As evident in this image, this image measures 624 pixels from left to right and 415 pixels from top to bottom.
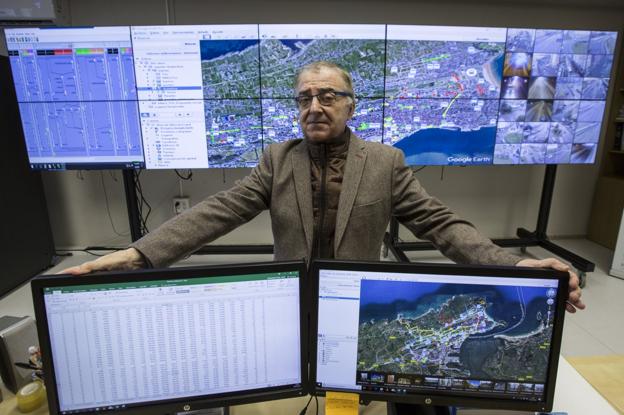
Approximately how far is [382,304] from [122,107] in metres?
2.52

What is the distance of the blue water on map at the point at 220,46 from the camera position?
2408 millimetres

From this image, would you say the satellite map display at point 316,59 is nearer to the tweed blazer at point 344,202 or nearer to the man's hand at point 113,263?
the tweed blazer at point 344,202

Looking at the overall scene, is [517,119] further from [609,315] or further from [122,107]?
[122,107]

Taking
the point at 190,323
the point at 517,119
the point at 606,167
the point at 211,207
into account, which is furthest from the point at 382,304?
the point at 606,167

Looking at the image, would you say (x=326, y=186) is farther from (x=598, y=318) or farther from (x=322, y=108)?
(x=598, y=318)

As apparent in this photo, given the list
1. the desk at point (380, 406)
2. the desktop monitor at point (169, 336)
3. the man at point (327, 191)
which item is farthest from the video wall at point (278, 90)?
the desktop monitor at point (169, 336)

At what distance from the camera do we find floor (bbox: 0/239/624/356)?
208cm

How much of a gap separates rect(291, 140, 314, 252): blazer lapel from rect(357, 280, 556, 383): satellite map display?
1.89ft

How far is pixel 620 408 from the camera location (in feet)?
2.85

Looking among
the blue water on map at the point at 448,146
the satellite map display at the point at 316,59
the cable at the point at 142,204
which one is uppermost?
the satellite map display at the point at 316,59

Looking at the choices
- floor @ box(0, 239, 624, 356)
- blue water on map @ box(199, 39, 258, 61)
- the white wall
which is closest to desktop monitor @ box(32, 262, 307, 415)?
floor @ box(0, 239, 624, 356)

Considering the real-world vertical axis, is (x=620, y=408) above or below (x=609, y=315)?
above

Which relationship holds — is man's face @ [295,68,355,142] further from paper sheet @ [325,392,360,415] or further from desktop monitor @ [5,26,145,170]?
desktop monitor @ [5,26,145,170]

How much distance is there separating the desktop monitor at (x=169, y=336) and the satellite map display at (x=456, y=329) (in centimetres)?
17
